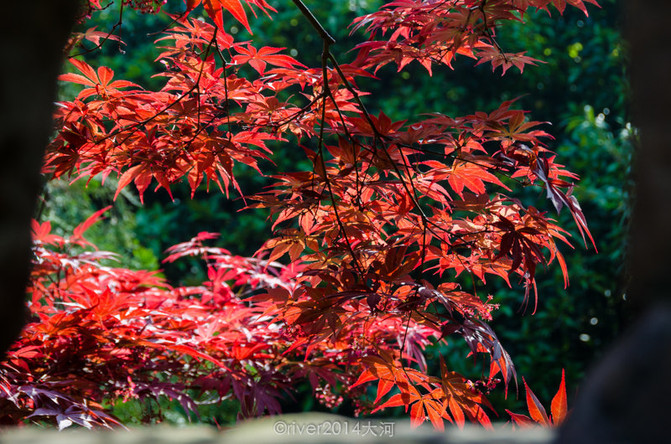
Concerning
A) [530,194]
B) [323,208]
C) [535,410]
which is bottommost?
[530,194]

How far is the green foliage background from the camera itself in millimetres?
3691

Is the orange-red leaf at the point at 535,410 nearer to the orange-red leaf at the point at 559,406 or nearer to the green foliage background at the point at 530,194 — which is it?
the orange-red leaf at the point at 559,406

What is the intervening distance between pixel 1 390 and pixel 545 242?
132 cm

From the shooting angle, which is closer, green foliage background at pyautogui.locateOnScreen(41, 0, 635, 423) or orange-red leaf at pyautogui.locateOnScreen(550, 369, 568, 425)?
orange-red leaf at pyautogui.locateOnScreen(550, 369, 568, 425)

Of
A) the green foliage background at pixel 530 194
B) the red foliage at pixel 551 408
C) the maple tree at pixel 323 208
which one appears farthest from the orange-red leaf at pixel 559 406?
the green foliage background at pixel 530 194

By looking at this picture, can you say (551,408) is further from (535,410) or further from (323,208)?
(323,208)

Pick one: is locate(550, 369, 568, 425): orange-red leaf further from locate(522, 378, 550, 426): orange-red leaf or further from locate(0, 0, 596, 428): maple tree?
locate(0, 0, 596, 428): maple tree

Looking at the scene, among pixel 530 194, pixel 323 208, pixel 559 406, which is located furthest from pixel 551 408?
pixel 530 194

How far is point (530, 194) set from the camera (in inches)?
159

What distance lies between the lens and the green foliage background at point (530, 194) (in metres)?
3.69

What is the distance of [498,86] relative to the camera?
438cm

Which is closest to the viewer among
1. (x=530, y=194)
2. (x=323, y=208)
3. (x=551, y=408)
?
(x=551, y=408)

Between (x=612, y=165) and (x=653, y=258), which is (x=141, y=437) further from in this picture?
(x=612, y=165)

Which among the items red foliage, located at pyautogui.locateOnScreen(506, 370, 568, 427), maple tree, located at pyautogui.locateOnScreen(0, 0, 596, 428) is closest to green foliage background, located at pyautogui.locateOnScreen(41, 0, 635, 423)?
maple tree, located at pyautogui.locateOnScreen(0, 0, 596, 428)
